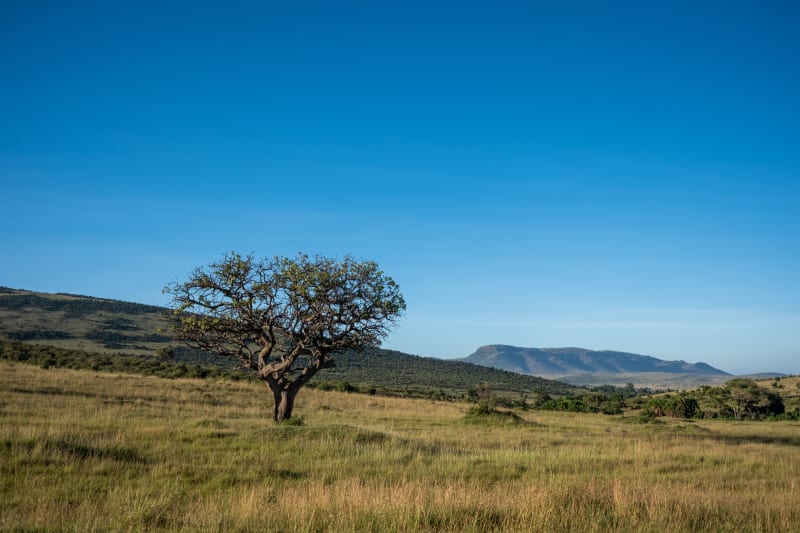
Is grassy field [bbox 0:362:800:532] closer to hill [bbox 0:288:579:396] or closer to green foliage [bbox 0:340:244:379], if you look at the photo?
green foliage [bbox 0:340:244:379]

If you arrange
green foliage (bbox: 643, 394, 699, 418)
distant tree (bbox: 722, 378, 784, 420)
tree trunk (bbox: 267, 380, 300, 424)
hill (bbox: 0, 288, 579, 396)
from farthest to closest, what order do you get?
hill (bbox: 0, 288, 579, 396) → distant tree (bbox: 722, 378, 784, 420) → green foliage (bbox: 643, 394, 699, 418) → tree trunk (bbox: 267, 380, 300, 424)

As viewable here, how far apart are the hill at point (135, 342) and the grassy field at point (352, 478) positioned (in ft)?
224

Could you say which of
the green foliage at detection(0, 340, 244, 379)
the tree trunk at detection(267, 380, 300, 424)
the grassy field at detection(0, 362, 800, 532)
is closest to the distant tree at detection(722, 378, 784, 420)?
the grassy field at detection(0, 362, 800, 532)

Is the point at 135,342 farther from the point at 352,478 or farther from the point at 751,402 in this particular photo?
the point at 352,478

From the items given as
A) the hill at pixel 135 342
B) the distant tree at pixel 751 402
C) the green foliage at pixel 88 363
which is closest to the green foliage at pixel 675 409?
the distant tree at pixel 751 402

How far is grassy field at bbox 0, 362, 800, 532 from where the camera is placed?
8594mm

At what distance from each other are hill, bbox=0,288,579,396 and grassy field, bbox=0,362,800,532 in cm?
6818

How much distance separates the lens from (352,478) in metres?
12.2

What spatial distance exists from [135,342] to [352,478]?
4546 inches

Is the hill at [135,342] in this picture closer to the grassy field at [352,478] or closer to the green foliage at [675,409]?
the green foliage at [675,409]

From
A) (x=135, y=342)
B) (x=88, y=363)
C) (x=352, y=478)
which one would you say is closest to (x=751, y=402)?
(x=352, y=478)

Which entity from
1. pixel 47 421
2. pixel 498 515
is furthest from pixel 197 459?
pixel 498 515

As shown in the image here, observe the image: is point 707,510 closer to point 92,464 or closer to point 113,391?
point 92,464

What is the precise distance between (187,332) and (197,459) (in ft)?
34.2
